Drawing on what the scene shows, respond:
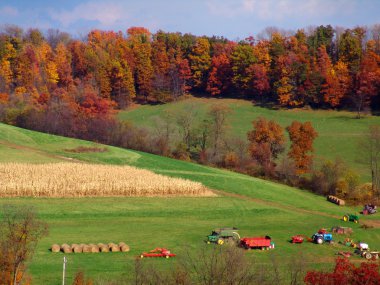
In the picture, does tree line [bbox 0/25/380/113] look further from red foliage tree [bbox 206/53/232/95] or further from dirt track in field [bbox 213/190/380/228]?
dirt track in field [bbox 213/190/380/228]

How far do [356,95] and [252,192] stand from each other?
→ 144 ft

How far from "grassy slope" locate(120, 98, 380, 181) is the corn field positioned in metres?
24.4

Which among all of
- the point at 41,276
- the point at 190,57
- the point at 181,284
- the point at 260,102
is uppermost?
the point at 190,57

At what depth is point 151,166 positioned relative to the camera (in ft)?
205

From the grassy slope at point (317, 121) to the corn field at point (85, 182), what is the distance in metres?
24.4

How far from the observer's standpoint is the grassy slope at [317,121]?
252ft

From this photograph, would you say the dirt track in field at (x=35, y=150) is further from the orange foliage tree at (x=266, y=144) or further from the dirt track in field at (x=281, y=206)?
the orange foliage tree at (x=266, y=144)

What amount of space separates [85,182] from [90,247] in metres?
17.2

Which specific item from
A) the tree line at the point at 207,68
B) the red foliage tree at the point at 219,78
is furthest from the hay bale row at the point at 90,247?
the red foliage tree at the point at 219,78

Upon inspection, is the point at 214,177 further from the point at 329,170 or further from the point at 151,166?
the point at 329,170

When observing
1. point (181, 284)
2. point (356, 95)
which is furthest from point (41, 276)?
point (356, 95)

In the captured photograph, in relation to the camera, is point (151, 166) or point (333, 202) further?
point (151, 166)

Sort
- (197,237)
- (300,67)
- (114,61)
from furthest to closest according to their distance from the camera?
(114,61), (300,67), (197,237)

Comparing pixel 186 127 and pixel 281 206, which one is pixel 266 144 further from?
pixel 281 206
